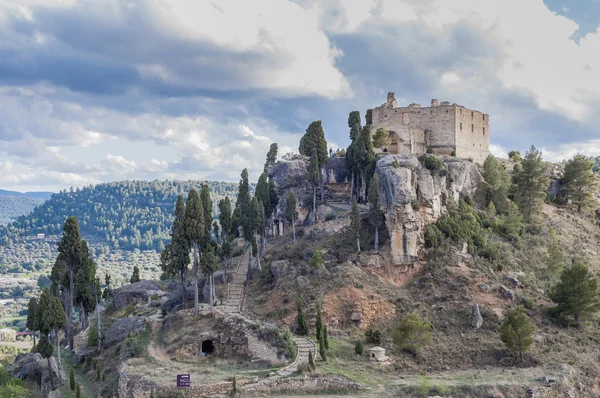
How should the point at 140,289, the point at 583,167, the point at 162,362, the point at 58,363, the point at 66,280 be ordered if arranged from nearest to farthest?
1. the point at 162,362
2. the point at 58,363
3. the point at 66,280
4. the point at 140,289
5. the point at 583,167

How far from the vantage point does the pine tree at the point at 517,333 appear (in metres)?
37.2

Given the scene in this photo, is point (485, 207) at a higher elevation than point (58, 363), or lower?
higher

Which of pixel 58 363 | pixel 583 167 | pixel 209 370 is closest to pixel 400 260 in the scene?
pixel 209 370

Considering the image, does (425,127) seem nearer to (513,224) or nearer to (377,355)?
(513,224)

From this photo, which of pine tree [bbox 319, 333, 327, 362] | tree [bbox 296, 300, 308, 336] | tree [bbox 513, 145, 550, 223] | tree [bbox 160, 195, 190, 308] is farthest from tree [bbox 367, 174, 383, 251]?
tree [bbox 513, 145, 550, 223]

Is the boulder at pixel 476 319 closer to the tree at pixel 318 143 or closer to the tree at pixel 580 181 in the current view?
the tree at pixel 318 143

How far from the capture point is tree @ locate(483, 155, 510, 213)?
192ft

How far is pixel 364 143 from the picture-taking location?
5638 cm

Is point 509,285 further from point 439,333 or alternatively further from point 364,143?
point 364,143

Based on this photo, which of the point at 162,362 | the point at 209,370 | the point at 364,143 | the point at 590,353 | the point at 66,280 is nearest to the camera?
the point at 209,370

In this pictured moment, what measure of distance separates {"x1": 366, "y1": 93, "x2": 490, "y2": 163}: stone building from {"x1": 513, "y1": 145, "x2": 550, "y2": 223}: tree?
7.65 metres

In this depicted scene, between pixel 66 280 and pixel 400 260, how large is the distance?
3050cm

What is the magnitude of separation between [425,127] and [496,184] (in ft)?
33.5

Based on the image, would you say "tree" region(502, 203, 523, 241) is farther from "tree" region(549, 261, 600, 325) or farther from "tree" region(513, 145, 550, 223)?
"tree" region(549, 261, 600, 325)
